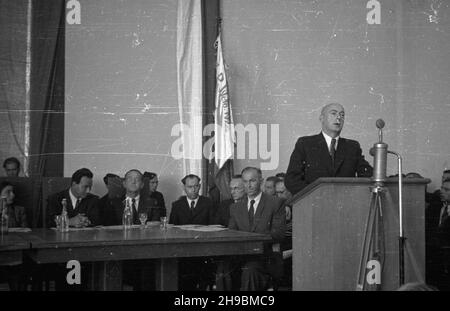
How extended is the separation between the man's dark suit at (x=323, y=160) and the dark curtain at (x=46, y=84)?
2934 millimetres

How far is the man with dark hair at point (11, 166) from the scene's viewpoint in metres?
5.79

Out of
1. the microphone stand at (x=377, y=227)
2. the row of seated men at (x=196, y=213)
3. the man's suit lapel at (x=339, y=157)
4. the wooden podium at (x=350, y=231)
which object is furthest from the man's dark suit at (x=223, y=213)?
the microphone stand at (x=377, y=227)

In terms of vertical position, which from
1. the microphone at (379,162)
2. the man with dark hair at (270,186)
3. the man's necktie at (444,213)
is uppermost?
the microphone at (379,162)

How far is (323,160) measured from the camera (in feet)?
13.7

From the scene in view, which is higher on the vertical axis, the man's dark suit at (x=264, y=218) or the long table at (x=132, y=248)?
the man's dark suit at (x=264, y=218)

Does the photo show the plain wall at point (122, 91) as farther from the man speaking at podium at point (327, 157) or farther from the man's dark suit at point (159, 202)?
the man speaking at podium at point (327, 157)

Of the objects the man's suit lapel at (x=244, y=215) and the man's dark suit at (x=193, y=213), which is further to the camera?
the man's dark suit at (x=193, y=213)

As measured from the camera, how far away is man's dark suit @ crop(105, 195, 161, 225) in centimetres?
538

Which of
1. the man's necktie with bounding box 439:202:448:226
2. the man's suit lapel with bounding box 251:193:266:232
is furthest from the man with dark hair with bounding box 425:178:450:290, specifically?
the man's suit lapel with bounding box 251:193:266:232

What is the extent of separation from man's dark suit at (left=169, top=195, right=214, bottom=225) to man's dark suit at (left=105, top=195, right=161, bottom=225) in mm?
192

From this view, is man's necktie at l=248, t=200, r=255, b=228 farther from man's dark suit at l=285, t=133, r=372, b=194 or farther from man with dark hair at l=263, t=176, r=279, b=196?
man with dark hair at l=263, t=176, r=279, b=196

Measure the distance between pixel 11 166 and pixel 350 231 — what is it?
356 cm

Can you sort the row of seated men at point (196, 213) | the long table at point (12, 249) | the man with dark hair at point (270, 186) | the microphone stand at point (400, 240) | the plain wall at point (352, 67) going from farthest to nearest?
the plain wall at point (352, 67) < the man with dark hair at point (270, 186) < the row of seated men at point (196, 213) < the long table at point (12, 249) < the microphone stand at point (400, 240)
